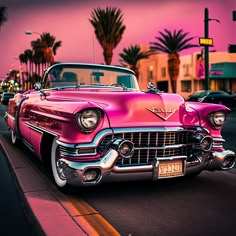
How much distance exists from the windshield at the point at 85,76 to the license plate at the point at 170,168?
209cm

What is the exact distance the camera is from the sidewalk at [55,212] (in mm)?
3439

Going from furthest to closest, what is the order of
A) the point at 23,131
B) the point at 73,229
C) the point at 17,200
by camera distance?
the point at 23,131 < the point at 17,200 < the point at 73,229

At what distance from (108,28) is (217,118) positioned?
32.5 metres

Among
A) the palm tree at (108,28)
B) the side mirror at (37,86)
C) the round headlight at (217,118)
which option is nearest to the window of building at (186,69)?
the palm tree at (108,28)

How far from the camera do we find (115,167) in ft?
13.8

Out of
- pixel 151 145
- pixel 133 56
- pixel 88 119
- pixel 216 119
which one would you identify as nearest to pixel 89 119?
pixel 88 119

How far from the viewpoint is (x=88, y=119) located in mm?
4258

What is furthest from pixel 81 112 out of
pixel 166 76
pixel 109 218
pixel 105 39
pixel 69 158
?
pixel 166 76

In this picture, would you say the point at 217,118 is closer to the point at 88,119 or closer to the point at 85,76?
the point at 88,119

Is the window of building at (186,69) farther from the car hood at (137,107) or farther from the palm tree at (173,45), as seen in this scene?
the car hood at (137,107)

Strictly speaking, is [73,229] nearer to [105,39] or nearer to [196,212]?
[196,212]

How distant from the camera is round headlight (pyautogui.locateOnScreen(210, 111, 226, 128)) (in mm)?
4984

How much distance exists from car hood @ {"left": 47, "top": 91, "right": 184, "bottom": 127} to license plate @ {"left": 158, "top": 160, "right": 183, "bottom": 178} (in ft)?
1.51

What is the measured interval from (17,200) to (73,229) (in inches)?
55.8
